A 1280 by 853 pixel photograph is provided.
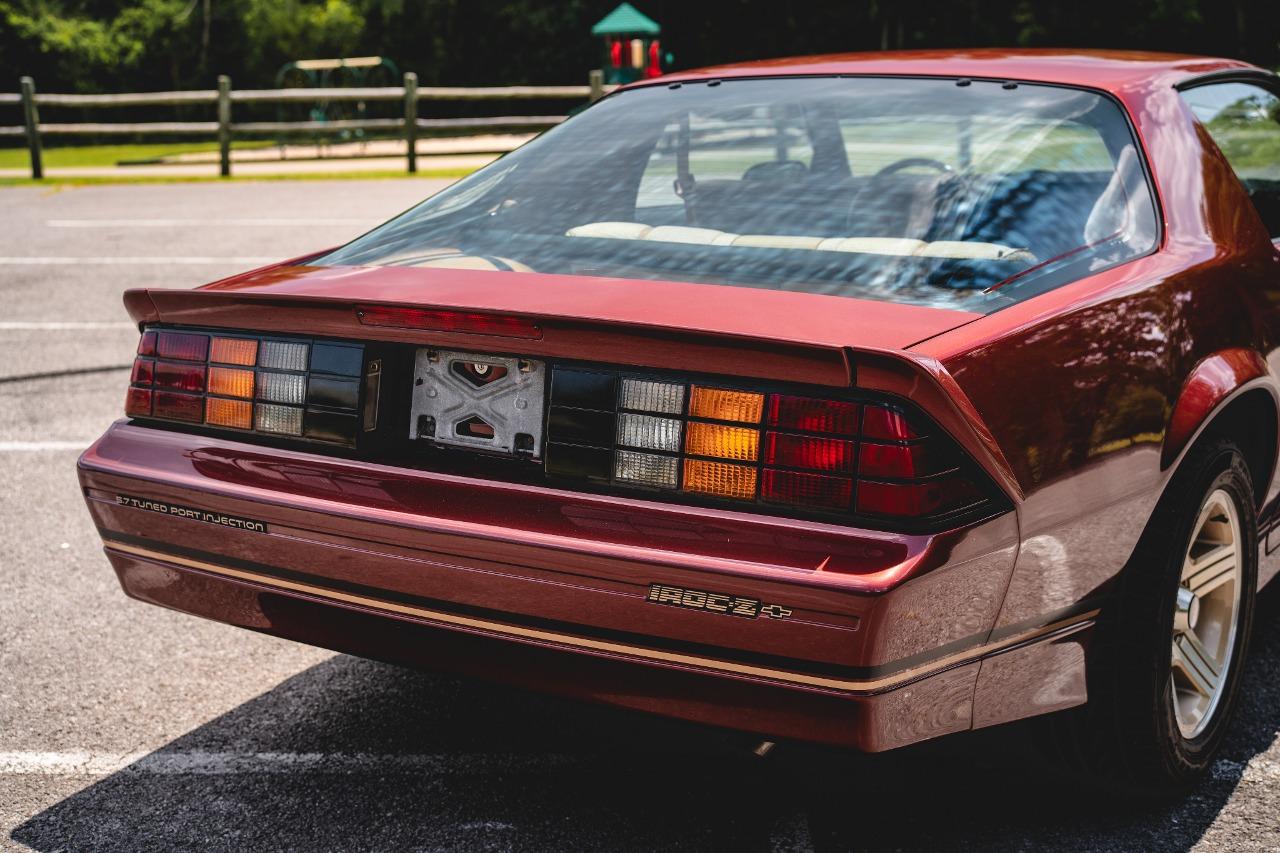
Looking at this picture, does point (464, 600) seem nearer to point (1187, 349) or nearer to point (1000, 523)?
point (1000, 523)

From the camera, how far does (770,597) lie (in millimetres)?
1960

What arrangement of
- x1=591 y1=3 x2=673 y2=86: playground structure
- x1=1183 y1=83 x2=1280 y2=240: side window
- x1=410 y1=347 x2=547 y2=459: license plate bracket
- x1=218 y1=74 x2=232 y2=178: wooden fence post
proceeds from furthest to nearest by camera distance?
x1=591 y1=3 x2=673 y2=86: playground structure → x1=218 y1=74 x2=232 y2=178: wooden fence post → x1=1183 y1=83 x2=1280 y2=240: side window → x1=410 y1=347 x2=547 y2=459: license plate bracket

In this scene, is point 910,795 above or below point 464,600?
below

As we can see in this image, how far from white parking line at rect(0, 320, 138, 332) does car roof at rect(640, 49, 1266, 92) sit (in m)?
5.15

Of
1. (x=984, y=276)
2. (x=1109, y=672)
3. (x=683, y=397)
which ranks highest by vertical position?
(x=984, y=276)

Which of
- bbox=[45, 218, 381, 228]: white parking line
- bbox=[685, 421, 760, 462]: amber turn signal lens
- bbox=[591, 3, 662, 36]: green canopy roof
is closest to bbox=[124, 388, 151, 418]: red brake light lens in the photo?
bbox=[685, 421, 760, 462]: amber turn signal lens

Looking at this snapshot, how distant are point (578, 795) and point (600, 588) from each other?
2.43ft

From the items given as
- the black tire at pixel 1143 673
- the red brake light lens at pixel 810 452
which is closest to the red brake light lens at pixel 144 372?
the red brake light lens at pixel 810 452

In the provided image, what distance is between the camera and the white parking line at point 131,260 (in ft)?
32.7

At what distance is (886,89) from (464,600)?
1601 millimetres

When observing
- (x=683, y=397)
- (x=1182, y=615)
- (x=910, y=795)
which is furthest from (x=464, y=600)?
(x=1182, y=615)

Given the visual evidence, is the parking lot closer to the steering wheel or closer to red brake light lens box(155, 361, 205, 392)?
red brake light lens box(155, 361, 205, 392)

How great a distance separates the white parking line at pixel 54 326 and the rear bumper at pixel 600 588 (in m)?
5.54

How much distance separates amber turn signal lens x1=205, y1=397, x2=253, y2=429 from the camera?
248 centimetres
